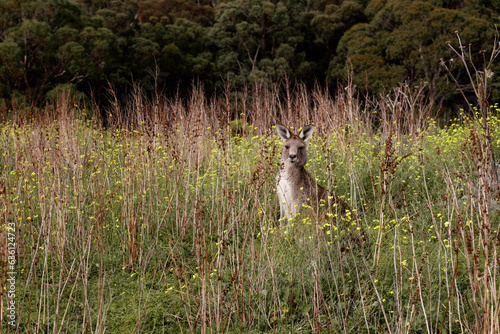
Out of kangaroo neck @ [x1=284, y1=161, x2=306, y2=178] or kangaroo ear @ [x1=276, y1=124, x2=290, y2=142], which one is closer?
kangaroo neck @ [x1=284, y1=161, x2=306, y2=178]

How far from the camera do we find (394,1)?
66.4 feet

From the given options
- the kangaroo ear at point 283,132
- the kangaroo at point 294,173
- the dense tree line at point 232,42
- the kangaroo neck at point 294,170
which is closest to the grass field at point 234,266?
the kangaroo at point 294,173

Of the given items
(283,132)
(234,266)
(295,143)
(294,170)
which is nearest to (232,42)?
(283,132)

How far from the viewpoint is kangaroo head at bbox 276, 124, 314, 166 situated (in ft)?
16.6

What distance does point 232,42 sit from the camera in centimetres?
2234

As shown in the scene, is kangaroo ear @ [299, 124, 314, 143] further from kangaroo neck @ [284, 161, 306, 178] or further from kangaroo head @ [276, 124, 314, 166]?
kangaroo neck @ [284, 161, 306, 178]

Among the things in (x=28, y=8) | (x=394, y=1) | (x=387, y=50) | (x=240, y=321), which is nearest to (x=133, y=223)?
(x=240, y=321)

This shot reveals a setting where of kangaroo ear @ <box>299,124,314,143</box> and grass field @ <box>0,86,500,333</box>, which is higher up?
kangaroo ear @ <box>299,124,314,143</box>

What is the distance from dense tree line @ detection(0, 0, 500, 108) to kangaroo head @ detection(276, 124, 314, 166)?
9.82 m

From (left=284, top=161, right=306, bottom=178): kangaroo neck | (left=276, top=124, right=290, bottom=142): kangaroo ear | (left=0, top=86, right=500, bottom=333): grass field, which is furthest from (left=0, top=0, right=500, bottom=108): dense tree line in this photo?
(left=0, top=86, right=500, bottom=333): grass field

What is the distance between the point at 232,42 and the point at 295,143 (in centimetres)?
1816

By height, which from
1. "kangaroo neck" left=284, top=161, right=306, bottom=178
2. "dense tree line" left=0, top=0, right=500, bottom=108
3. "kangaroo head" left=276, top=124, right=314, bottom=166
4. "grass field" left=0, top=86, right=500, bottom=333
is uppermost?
"dense tree line" left=0, top=0, right=500, bottom=108

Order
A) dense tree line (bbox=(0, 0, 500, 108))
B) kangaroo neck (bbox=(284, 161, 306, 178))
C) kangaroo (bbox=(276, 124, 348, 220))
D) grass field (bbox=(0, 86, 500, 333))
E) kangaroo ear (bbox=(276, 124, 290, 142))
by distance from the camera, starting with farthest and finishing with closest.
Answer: dense tree line (bbox=(0, 0, 500, 108)) < kangaroo ear (bbox=(276, 124, 290, 142)) < kangaroo neck (bbox=(284, 161, 306, 178)) < kangaroo (bbox=(276, 124, 348, 220)) < grass field (bbox=(0, 86, 500, 333))

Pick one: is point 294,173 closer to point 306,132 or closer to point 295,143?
point 295,143
